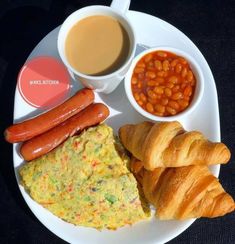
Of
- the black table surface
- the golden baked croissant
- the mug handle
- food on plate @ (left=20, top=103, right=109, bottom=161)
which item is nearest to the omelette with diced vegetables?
food on plate @ (left=20, top=103, right=109, bottom=161)

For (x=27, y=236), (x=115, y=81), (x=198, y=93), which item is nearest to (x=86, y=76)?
(x=115, y=81)

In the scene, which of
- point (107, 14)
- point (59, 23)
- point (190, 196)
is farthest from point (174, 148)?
point (59, 23)

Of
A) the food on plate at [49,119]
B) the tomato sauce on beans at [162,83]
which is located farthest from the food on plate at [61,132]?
the tomato sauce on beans at [162,83]

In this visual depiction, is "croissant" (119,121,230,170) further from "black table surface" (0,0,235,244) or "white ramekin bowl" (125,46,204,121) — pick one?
"black table surface" (0,0,235,244)

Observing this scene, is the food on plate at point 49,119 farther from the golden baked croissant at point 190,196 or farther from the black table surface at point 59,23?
the golden baked croissant at point 190,196

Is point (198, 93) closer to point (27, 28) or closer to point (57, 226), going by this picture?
point (57, 226)
